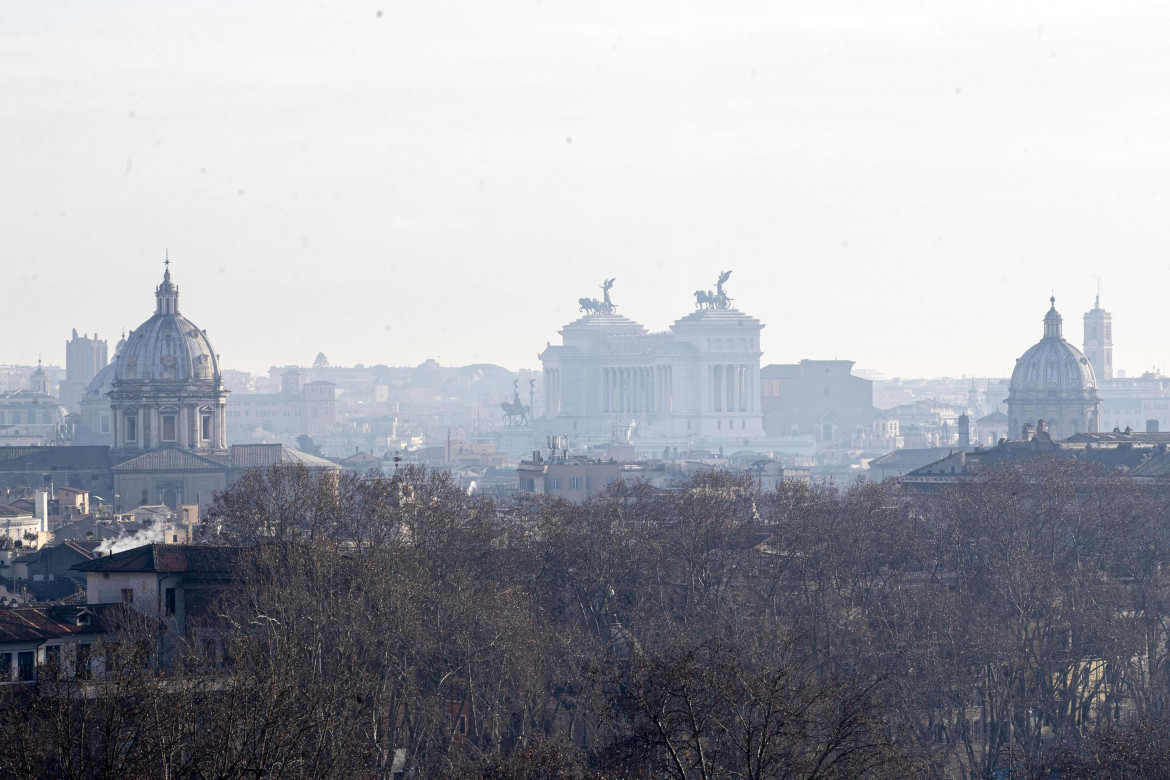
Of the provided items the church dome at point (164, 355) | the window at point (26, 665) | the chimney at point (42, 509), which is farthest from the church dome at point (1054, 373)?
the window at point (26, 665)

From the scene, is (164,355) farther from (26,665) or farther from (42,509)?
(26,665)

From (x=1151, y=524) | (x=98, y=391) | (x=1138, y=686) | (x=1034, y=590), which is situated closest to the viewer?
(x=1138, y=686)

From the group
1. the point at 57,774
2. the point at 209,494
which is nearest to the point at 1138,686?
the point at 57,774

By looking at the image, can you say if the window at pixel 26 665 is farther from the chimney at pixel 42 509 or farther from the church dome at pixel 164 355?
the church dome at pixel 164 355

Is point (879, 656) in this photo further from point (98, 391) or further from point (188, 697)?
point (98, 391)

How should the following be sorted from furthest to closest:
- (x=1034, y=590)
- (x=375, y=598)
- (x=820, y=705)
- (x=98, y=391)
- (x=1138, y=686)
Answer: (x=98, y=391) < (x=1034, y=590) < (x=1138, y=686) < (x=375, y=598) < (x=820, y=705)
